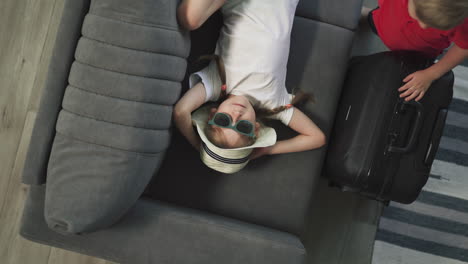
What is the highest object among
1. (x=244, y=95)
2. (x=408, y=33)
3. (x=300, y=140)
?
(x=408, y=33)

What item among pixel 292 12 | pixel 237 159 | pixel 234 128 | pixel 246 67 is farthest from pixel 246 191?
pixel 292 12

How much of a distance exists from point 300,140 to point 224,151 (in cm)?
34

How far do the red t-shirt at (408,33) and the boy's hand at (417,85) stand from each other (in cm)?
10

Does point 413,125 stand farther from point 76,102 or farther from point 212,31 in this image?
point 76,102

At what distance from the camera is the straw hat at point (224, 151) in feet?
3.95

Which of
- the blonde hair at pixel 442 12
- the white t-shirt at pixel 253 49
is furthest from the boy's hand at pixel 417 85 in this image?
the white t-shirt at pixel 253 49

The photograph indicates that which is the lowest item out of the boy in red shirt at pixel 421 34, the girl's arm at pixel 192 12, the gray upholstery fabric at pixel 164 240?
the gray upholstery fabric at pixel 164 240

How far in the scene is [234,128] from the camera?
3.90 feet

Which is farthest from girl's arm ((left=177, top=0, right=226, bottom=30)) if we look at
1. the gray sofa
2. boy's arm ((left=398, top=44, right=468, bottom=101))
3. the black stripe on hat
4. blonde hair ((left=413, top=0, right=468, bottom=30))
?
boy's arm ((left=398, top=44, right=468, bottom=101))

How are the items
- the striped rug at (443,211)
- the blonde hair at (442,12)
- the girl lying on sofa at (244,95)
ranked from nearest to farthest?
the blonde hair at (442,12)
the girl lying on sofa at (244,95)
the striped rug at (443,211)

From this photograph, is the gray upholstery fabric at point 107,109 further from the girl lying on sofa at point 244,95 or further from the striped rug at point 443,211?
the striped rug at point 443,211

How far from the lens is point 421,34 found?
1212 mm

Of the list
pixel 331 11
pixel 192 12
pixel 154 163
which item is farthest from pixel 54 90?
pixel 331 11

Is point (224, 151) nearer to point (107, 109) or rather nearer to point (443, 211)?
point (107, 109)
